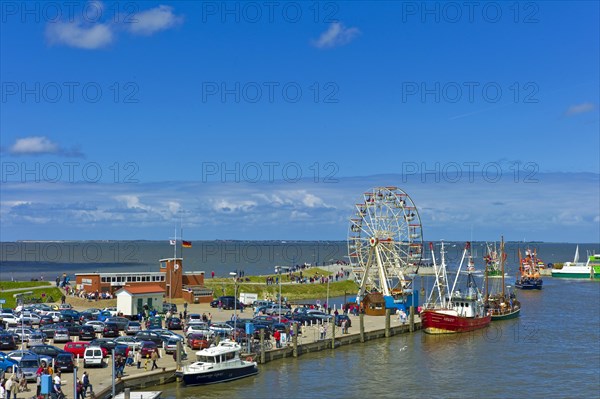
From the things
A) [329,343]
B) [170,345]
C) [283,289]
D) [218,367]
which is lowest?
[329,343]

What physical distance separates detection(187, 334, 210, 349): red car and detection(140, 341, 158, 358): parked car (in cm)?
551

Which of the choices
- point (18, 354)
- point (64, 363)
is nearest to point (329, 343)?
point (64, 363)

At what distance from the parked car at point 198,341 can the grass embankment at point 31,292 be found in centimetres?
→ 3807

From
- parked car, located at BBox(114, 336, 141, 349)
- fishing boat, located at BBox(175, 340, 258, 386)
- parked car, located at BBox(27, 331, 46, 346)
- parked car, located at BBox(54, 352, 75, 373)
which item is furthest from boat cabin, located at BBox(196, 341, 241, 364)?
parked car, located at BBox(27, 331, 46, 346)

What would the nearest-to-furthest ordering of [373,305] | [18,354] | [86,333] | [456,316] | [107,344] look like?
[18,354] → [107,344] → [86,333] → [456,316] → [373,305]

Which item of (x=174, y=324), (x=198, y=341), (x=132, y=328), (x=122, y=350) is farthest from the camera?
(x=174, y=324)

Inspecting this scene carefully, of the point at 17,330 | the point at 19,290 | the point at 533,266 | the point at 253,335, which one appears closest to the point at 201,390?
the point at 253,335

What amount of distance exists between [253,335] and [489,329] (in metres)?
37.1

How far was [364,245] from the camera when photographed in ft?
361

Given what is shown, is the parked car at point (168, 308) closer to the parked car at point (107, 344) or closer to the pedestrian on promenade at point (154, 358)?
the parked car at point (107, 344)

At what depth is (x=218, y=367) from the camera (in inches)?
2092

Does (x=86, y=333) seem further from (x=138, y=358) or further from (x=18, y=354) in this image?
(x=18, y=354)

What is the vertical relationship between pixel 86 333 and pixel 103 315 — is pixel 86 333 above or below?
below

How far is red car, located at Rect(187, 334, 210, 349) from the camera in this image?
197 feet
